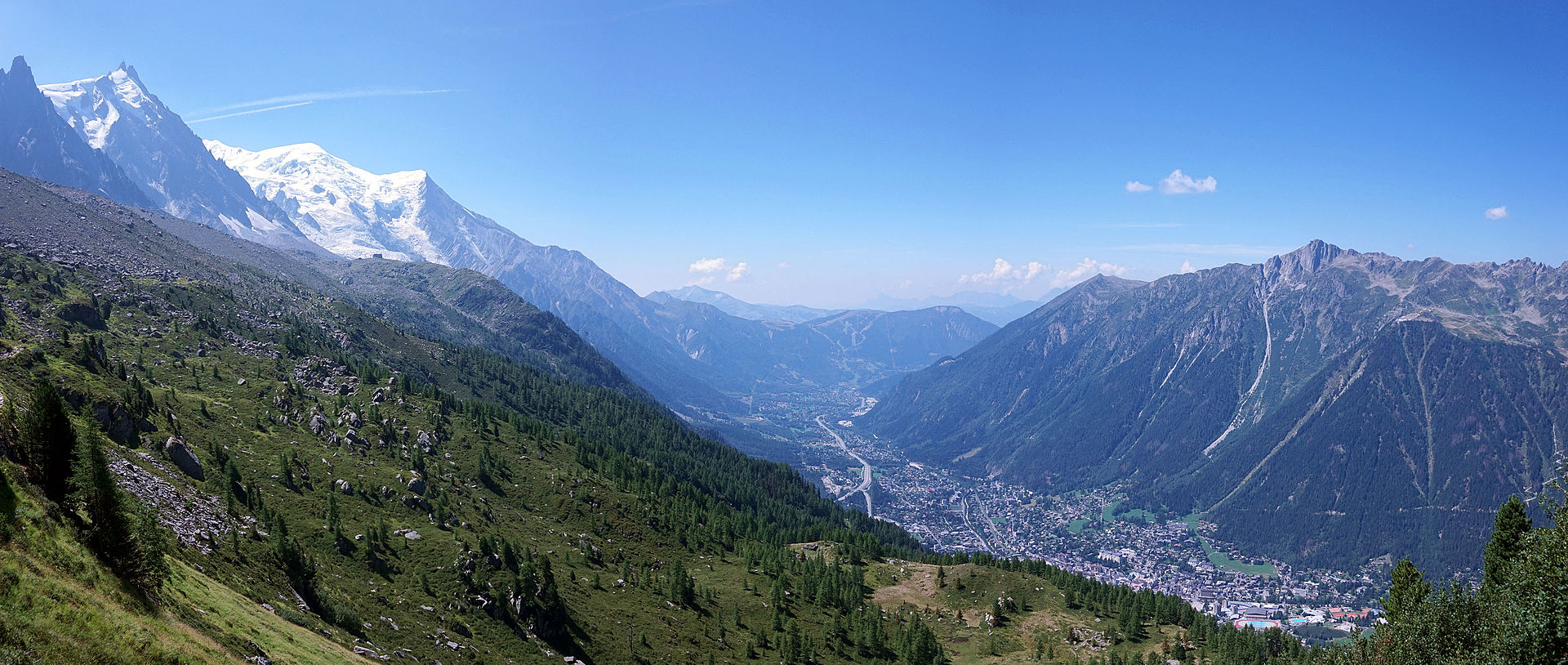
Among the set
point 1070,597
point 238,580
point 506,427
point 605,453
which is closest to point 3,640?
point 238,580

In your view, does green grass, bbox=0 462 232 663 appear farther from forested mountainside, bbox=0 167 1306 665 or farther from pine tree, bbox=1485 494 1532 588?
→ pine tree, bbox=1485 494 1532 588

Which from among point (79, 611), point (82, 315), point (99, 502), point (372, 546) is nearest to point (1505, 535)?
point (79, 611)

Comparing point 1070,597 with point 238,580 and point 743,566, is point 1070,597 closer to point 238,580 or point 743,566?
point 743,566

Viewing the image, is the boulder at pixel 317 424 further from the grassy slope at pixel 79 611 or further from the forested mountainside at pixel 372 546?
the grassy slope at pixel 79 611

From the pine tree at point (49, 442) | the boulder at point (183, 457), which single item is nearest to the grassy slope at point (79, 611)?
the pine tree at point (49, 442)

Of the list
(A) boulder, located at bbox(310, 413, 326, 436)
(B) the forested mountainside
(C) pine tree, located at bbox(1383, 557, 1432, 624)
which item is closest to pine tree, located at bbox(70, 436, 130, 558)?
(B) the forested mountainside

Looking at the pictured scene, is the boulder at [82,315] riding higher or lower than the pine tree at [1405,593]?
higher
